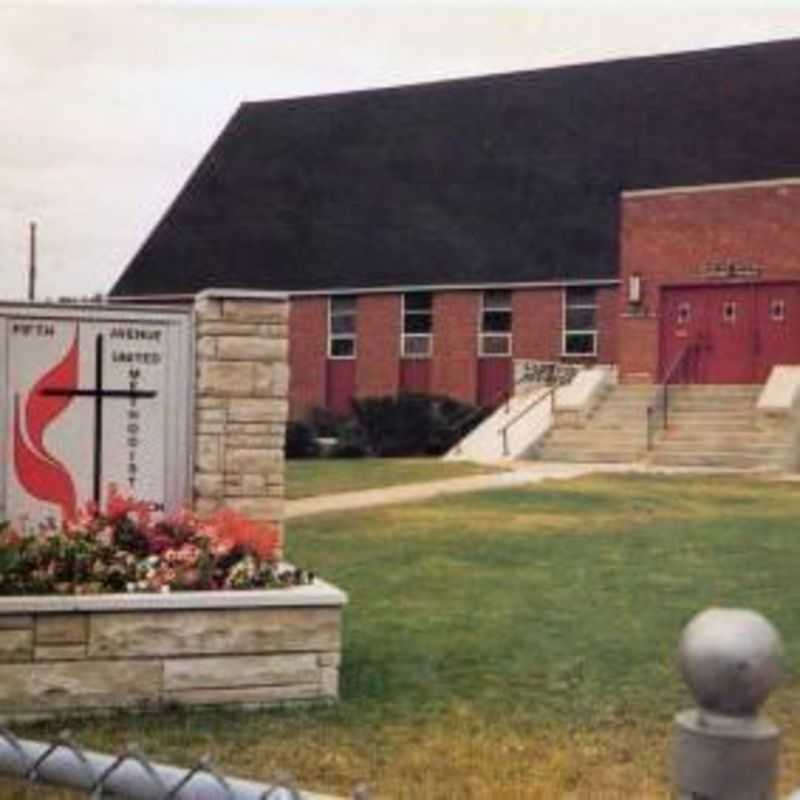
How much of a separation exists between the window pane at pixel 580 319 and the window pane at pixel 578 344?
17 cm

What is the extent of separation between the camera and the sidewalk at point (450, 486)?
1906cm

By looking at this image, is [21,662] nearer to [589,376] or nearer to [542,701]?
[542,701]

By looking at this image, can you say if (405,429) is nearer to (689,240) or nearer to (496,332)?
(689,240)

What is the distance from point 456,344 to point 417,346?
1.43 meters

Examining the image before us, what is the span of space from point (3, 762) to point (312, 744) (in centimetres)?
401

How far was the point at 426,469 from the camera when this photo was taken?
25562 millimetres

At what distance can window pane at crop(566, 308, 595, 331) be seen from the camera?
1497 inches

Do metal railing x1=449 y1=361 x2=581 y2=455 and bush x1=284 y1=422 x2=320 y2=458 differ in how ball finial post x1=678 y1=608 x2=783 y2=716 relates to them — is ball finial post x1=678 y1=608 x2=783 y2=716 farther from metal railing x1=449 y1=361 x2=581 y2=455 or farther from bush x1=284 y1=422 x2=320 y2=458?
metal railing x1=449 y1=361 x2=581 y2=455

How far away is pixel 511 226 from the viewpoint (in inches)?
1587

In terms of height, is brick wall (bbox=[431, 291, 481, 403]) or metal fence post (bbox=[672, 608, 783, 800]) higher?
brick wall (bbox=[431, 291, 481, 403])

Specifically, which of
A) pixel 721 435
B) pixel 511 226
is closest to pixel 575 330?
pixel 511 226

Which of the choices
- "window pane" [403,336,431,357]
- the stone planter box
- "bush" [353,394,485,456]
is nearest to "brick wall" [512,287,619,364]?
"window pane" [403,336,431,357]

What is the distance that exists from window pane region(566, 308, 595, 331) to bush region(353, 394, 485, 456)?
6091 millimetres

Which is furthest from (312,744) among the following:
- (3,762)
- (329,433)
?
(329,433)
